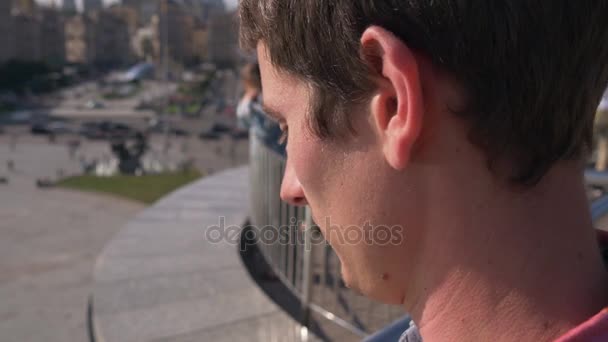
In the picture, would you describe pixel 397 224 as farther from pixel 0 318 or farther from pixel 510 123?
pixel 0 318

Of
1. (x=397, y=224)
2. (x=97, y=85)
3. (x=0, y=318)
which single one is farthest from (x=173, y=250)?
(x=97, y=85)

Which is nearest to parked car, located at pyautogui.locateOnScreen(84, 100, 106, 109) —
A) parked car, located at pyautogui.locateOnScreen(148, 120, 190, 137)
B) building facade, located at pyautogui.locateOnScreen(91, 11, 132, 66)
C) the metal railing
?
parked car, located at pyautogui.locateOnScreen(148, 120, 190, 137)

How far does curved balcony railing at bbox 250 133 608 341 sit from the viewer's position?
4.79 meters

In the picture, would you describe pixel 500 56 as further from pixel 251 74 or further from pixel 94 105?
pixel 94 105

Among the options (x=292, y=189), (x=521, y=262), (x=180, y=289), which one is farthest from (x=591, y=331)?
(x=180, y=289)

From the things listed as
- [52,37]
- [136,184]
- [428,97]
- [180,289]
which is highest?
[52,37]

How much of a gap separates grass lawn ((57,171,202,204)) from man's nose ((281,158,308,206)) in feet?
62.5

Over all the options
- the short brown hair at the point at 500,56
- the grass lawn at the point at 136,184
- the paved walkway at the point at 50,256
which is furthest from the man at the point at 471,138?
the grass lawn at the point at 136,184

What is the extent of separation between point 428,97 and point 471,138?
0.33 feet

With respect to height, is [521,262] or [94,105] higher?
[521,262]

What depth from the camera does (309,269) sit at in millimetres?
5059

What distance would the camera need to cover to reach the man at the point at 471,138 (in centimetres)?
95

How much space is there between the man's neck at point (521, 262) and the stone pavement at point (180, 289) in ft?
12.8

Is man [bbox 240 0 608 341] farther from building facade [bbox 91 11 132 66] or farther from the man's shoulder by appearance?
building facade [bbox 91 11 132 66]
